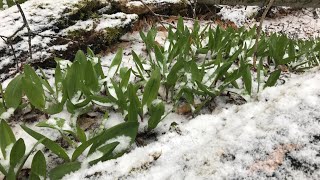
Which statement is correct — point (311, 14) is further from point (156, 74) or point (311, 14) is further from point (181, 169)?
point (181, 169)

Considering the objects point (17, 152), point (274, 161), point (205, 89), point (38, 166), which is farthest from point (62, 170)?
point (205, 89)

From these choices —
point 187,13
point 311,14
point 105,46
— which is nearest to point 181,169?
point 105,46

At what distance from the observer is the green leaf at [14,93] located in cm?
180

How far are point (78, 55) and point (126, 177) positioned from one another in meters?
1.12

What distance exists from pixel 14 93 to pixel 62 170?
2.27 ft

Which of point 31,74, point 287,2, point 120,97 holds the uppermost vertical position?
point 31,74

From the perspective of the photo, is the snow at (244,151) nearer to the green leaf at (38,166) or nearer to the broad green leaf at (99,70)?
the green leaf at (38,166)

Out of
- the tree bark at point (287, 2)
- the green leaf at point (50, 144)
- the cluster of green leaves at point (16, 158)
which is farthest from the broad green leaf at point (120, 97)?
the tree bark at point (287, 2)

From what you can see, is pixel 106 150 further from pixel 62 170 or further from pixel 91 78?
pixel 91 78

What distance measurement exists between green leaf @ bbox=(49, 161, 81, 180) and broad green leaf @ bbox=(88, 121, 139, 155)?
0.10m

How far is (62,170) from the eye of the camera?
4.43ft

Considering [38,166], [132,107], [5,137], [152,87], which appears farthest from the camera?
[152,87]

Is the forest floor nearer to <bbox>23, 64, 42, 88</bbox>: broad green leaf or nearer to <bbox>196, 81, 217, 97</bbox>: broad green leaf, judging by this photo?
<bbox>196, 81, 217, 97</bbox>: broad green leaf

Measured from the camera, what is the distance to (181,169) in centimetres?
116
